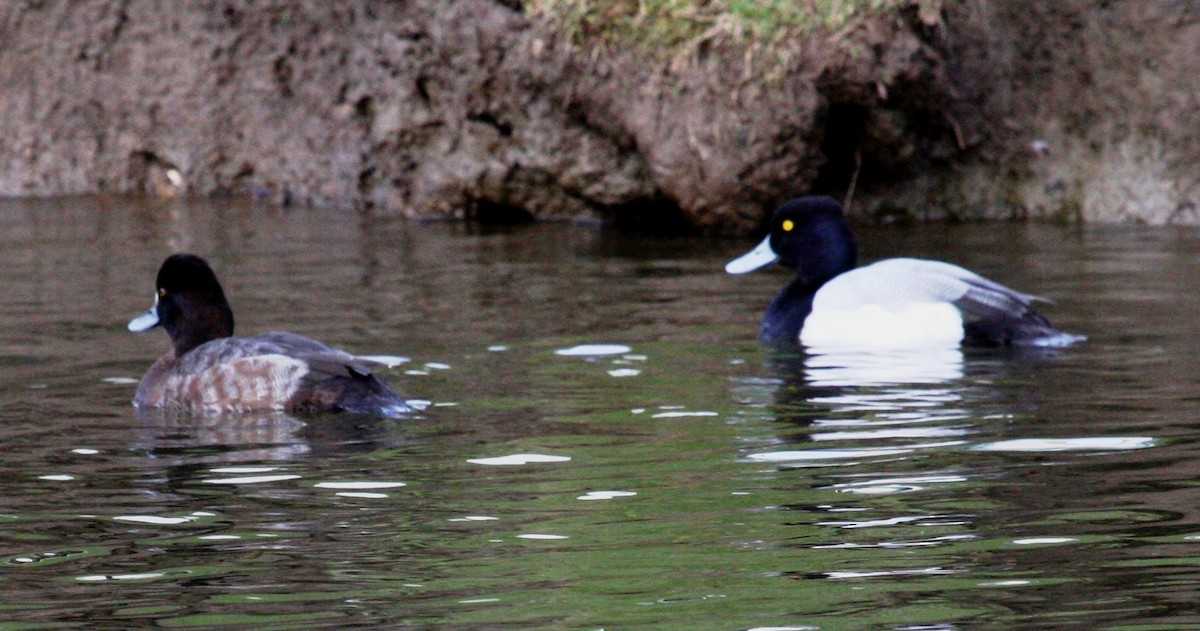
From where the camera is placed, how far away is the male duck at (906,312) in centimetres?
786

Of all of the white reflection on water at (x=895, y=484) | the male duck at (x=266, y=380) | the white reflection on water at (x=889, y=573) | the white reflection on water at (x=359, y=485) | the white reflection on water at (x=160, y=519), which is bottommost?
the white reflection on water at (x=889, y=573)

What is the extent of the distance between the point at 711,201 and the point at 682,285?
2.14 metres

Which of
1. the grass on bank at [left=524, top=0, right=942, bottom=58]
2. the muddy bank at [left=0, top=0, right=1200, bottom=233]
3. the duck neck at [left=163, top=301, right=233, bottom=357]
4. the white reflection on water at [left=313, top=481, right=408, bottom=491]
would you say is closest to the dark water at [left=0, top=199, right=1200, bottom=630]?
the white reflection on water at [left=313, top=481, right=408, bottom=491]

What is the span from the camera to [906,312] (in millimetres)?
8039

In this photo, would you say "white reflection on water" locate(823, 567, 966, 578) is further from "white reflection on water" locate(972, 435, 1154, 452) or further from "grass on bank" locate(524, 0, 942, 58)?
"grass on bank" locate(524, 0, 942, 58)

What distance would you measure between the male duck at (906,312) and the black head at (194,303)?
2.30 m

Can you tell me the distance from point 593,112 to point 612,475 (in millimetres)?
7322

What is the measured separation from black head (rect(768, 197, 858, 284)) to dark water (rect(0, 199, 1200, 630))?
0.36 meters

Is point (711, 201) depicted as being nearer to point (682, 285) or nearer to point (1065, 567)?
point (682, 285)

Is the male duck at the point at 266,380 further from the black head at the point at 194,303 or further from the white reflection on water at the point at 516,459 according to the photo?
the white reflection on water at the point at 516,459

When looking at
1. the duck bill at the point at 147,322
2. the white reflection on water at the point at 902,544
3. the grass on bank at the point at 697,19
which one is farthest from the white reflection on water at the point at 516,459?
the grass on bank at the point at 697,19

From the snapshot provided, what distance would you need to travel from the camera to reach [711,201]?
464 inches

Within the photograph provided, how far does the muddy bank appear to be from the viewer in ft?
38.1

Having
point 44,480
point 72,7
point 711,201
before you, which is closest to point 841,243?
point 711,201
